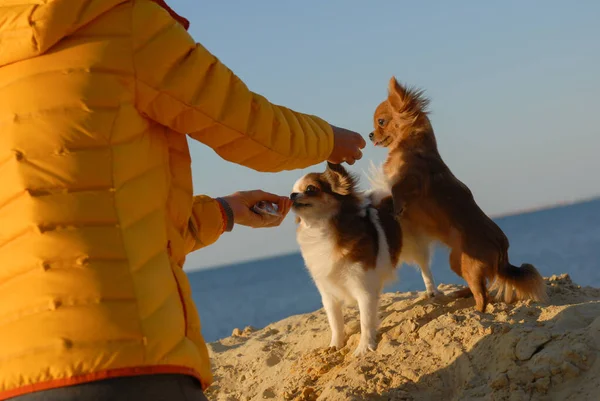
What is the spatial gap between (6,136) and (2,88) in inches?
6.3

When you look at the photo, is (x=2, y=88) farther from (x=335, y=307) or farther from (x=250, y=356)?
(x=250, y=356)

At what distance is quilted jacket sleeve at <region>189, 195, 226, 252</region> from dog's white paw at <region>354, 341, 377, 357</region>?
267 cm

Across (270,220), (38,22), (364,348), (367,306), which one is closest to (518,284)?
(367,306)

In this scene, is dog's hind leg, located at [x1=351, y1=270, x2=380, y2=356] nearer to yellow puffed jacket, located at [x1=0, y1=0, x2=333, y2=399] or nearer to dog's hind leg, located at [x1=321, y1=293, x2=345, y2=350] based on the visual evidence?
dog's hind leg, located at [x1=321, y1=293, x2=345, y2=350]

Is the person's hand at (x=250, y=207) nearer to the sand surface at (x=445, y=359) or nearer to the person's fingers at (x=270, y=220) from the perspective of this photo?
the person's fingers at (x=270, y=220)

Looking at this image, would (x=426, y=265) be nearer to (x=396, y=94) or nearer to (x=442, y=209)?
(x=442, y=209)

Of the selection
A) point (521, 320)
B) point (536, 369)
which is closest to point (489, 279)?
point (521, 320)

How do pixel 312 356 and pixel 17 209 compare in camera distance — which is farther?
pixel 312 356

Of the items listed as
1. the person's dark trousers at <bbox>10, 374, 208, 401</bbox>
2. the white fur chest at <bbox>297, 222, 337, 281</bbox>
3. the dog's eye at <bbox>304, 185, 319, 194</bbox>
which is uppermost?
the dog's eye at <bbox>304, 185, 319, 194</bbox>

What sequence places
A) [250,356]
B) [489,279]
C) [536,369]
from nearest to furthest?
[536,369] → [489,279] → [250,356]

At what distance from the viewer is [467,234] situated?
5.66 metres

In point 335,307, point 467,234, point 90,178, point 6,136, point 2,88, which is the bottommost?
point 335,307

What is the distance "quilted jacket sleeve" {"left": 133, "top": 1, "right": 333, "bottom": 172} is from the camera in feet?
6.86

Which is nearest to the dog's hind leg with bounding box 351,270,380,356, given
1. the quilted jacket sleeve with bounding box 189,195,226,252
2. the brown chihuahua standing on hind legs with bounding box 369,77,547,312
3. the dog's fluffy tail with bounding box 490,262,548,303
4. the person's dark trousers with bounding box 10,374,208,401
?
the brown chihuahua standing on hind legs with bounding box 369,77,547,312
